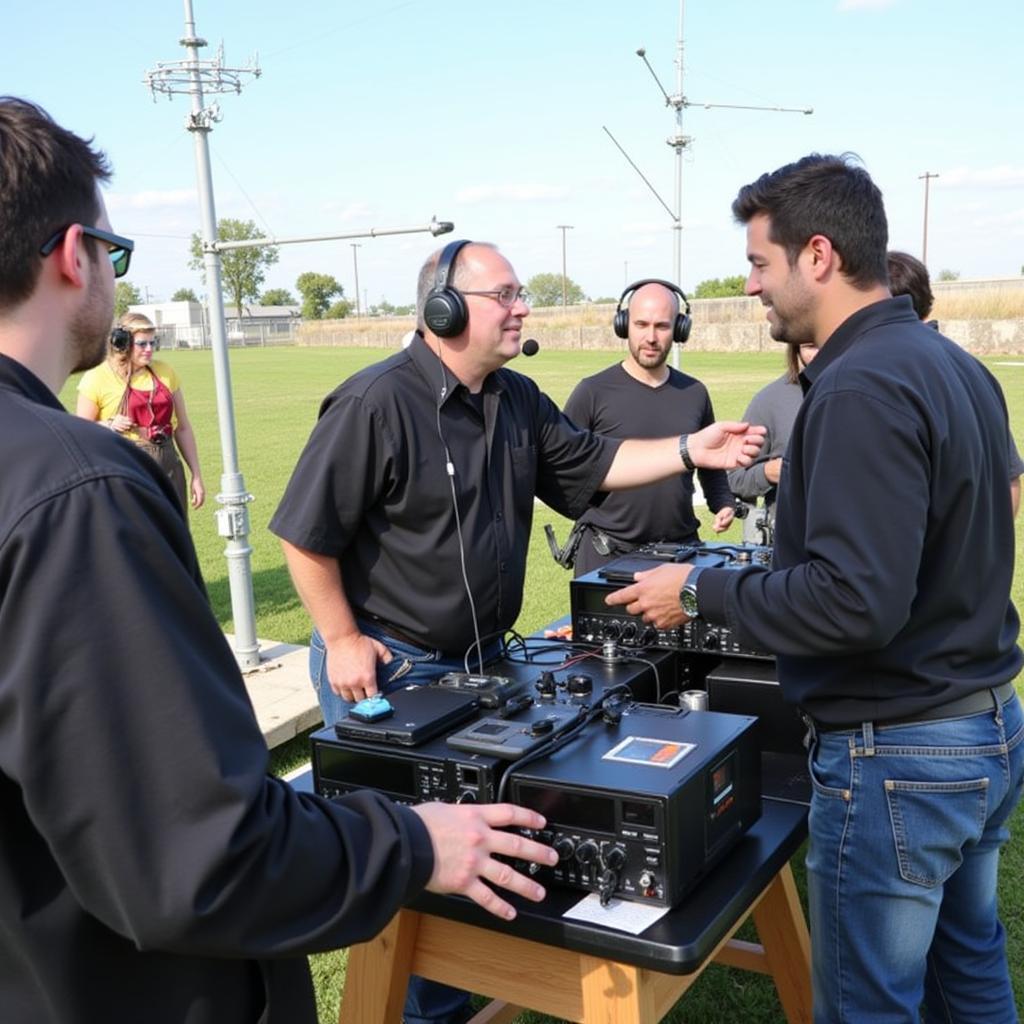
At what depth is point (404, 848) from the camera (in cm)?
134

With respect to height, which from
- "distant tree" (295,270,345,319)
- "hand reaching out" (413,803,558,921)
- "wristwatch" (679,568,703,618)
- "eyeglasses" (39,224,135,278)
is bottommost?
"hand reaching out" (413,803,558,921)

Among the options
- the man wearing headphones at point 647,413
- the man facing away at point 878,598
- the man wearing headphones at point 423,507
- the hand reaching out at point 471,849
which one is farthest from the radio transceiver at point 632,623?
the hand reaching out at point 471,849

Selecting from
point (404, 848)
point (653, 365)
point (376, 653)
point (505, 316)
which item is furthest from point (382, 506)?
point (653, 365)

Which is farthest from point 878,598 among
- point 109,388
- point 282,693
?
point 109,388

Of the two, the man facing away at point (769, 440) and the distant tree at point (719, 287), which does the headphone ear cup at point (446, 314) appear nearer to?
the man facing away at point (769, 440)

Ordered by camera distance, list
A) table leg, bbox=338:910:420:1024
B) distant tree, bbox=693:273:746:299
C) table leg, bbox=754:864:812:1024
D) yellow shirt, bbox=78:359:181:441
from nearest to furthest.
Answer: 1. table leg, bbox=338:910:420:1024
2. table leg, bbox=754:864:812:1024
3. yellow shirt, bbox=78:359:181:441
4. distant tree, bbox=693:273:746:299

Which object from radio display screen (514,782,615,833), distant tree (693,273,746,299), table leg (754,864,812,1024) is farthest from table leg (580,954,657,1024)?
distant tree (693,273,746,299)

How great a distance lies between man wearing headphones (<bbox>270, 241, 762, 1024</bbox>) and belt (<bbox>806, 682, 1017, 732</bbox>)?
1241mm

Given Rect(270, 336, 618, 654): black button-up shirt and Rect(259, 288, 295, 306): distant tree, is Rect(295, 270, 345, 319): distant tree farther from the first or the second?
Answer: Rect(270, 336, 618, 654): black button-up shirt

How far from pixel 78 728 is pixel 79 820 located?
11 centimetres

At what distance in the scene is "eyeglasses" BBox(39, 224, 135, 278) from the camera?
1.24 metres

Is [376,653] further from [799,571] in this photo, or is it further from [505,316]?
[799,571]

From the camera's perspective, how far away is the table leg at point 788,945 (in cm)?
284

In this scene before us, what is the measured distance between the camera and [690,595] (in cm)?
252
